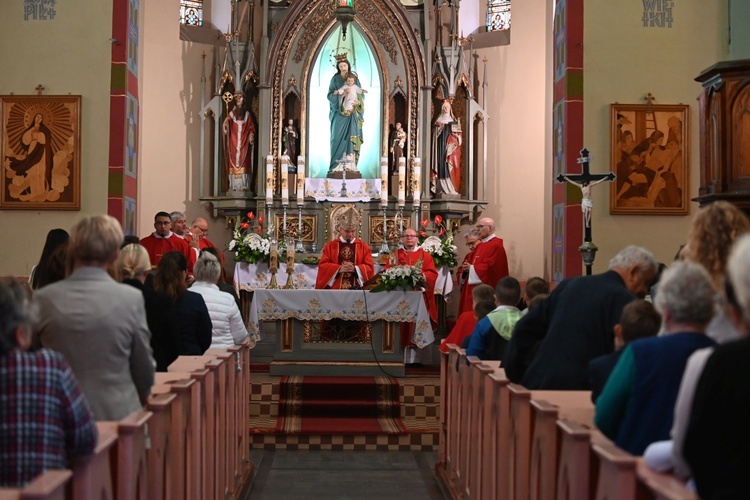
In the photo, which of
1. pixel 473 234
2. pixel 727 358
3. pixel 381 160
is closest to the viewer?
pixel 727 358

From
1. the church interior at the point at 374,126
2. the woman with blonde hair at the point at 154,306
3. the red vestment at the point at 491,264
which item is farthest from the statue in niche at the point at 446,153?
the woman with blonde hair at the point at 154,306

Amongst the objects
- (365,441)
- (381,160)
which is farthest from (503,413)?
(381,160)

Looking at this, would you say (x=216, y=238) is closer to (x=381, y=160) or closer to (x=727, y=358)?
(x=381, y=160)

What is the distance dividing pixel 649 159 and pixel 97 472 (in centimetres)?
832

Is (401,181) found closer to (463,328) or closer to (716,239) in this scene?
(463,328)

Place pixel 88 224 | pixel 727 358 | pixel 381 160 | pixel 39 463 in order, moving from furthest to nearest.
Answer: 1. pixel 381 160
2. pixel 88 224
3. pixel 39 463
4. pixel 727 358

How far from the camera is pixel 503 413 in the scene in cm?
497

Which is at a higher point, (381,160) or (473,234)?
(381,160)

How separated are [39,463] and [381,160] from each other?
11.5m

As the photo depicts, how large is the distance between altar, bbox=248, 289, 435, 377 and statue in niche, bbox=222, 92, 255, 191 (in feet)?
12.8

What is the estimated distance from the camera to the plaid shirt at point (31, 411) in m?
2.86

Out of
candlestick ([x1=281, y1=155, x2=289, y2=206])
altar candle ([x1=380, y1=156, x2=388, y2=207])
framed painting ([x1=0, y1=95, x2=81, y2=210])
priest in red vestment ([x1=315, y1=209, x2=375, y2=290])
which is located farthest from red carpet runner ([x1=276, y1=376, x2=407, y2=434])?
altar candle ([x1=380, y1=156, x2=388, y2=207])

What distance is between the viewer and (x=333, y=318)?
434 inches

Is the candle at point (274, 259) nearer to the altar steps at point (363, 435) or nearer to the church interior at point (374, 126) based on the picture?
the church interior at point (374, 126)
